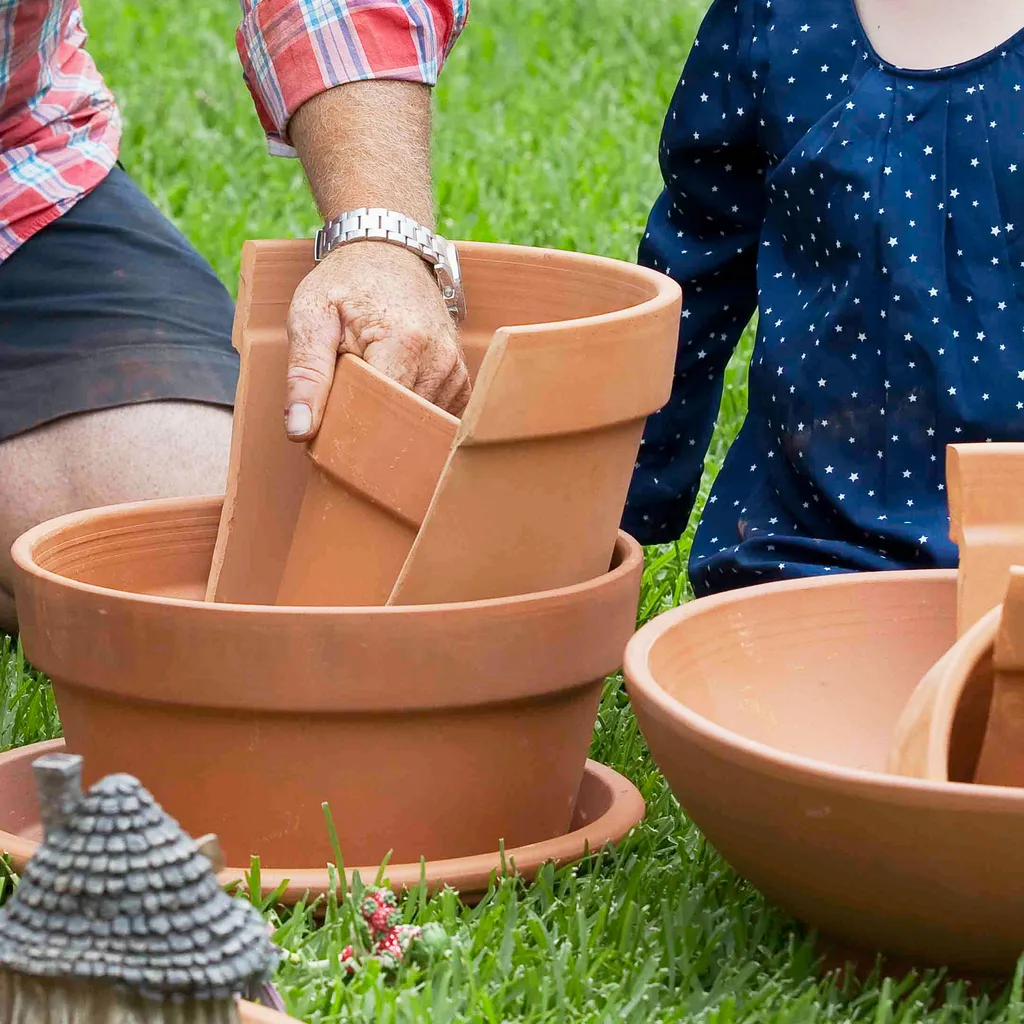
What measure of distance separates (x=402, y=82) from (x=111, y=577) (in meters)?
0.56

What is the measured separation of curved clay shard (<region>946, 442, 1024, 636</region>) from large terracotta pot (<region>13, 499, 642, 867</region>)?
10.3 inches

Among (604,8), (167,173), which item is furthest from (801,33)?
(604,8)

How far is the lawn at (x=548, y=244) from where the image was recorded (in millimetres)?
1148

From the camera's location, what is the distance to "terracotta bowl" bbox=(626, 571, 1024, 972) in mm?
1024

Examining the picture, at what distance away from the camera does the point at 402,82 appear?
1.74 meters

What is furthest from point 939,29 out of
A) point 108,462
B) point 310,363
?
point 108,462

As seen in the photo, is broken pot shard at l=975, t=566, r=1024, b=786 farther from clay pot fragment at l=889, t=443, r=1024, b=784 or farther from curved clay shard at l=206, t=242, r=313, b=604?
curved clay shard at l=206, t=242, r=313, b=604

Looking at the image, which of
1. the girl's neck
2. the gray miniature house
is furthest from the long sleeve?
the gray miniature house

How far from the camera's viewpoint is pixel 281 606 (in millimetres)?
1354

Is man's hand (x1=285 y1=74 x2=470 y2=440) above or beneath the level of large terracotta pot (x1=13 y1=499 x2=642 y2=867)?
above

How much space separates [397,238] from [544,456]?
0.36 meters

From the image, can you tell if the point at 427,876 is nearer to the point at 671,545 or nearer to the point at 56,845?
the point at 56,845

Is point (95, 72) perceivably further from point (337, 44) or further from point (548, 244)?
point (548, 244)

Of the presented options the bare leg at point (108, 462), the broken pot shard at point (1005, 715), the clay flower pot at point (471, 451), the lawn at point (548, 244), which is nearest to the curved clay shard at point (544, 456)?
the clay flower pot at point (471, 451)
